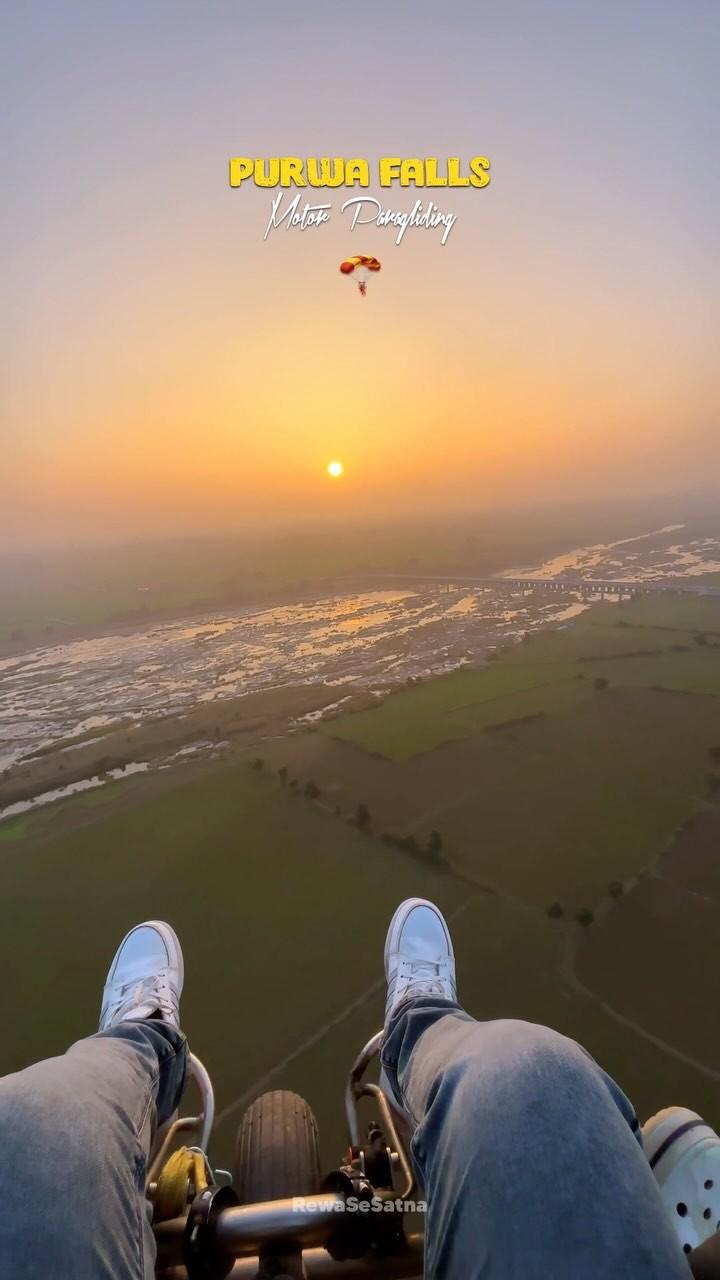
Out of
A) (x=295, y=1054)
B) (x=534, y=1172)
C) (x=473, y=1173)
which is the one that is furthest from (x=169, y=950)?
(x=295, y=1054)

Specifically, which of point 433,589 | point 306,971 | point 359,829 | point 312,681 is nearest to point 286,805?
point 359,829

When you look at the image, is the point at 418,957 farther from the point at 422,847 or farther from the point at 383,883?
the point at 422,847

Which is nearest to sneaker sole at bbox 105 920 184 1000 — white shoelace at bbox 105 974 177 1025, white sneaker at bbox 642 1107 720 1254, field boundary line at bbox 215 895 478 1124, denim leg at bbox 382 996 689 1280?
white shoelace at bbox 105 974 177 1025

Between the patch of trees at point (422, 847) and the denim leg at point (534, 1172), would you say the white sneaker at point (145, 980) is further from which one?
the patch of trees at point (422, 847)

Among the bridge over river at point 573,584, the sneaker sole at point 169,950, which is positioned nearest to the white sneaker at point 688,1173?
the sneaker sole at point 169,950

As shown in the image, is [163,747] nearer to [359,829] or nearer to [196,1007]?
[359,829]
